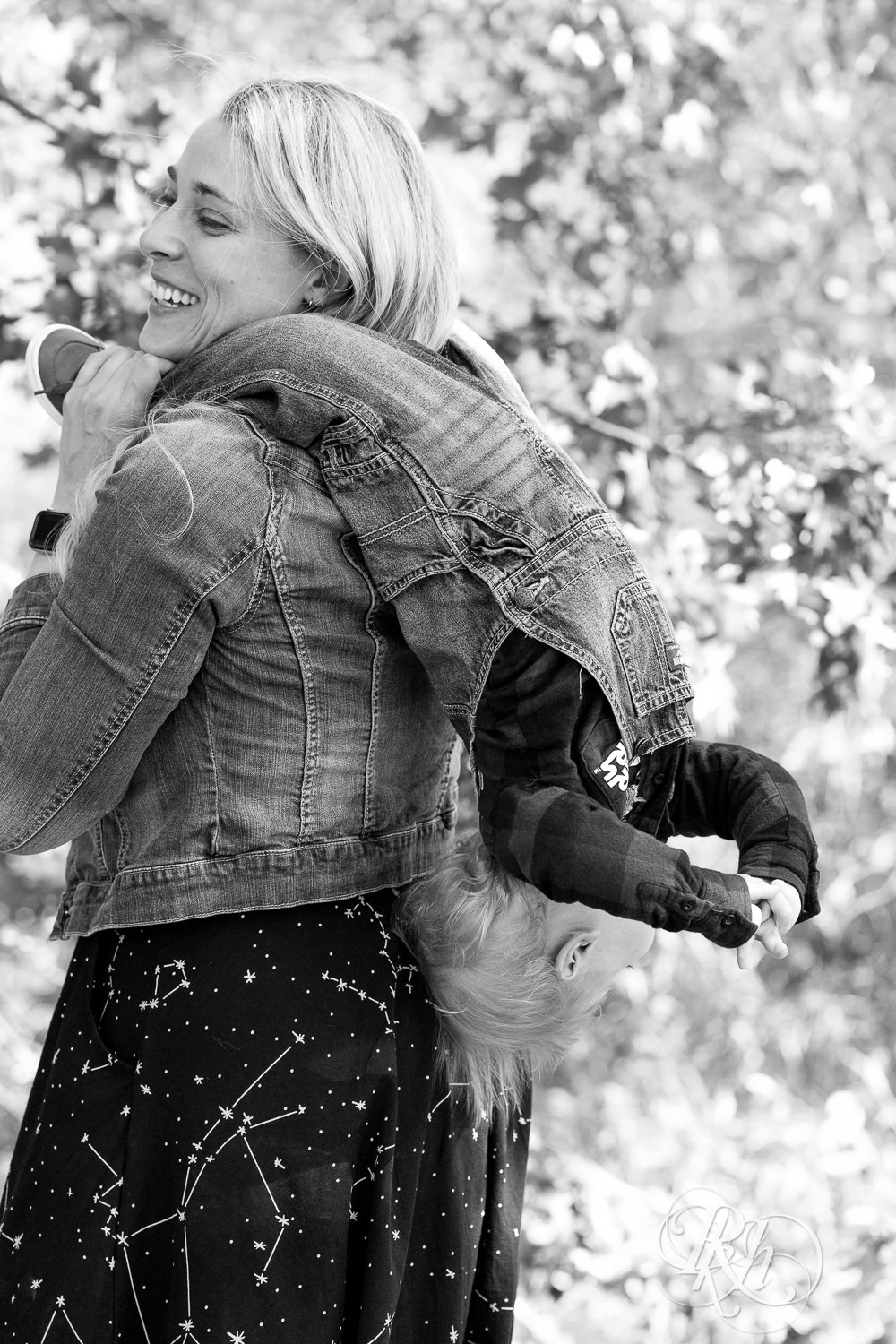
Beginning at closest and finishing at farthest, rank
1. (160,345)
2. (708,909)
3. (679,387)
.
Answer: (708,909), (160,345), (679,387)

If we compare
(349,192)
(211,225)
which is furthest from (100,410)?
(349,192)

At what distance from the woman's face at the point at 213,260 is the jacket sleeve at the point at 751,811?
70cm

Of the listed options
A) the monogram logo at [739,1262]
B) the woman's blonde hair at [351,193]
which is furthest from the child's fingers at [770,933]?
the monogram logo at [739,1262]

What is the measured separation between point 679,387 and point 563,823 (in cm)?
241

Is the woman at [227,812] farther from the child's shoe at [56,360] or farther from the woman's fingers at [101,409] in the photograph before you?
the child's shoe at [56,360]

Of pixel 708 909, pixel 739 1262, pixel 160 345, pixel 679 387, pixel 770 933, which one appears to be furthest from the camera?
pixel 679 387

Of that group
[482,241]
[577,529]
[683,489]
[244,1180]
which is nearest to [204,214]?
[577,529]

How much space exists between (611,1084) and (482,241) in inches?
103

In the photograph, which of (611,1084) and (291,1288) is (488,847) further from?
(611,1084)

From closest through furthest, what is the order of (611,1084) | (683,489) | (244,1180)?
(244,1180)
(683,489)
(611,1084)

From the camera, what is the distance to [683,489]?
2684mm

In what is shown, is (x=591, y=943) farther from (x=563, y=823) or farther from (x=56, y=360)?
(x=56, y=360)

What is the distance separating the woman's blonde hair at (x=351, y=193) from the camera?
1405 millimetres

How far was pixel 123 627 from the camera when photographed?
122 centimetres
